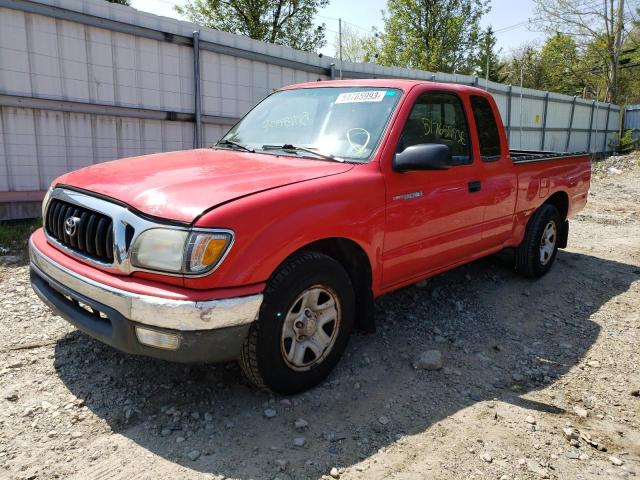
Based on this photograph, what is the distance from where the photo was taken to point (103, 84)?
6973 millimetres

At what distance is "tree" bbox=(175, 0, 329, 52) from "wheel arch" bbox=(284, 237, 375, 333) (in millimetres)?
23064

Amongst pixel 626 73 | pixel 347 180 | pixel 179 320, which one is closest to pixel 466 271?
pixel 347 180

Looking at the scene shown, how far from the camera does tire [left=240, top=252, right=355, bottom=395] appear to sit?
2.72 meters

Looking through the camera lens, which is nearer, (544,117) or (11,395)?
(11,395)

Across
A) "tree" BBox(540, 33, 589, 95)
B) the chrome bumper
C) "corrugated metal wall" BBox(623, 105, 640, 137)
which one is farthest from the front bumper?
"tree" BBox(540, 33, 589, 95)

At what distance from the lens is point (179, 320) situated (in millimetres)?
2420

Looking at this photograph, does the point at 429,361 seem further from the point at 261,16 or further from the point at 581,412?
the point at 261,16

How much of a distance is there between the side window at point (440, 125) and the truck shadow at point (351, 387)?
1382 mm

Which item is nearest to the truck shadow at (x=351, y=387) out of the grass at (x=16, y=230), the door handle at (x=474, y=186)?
the door handle at (x=474, y=186)

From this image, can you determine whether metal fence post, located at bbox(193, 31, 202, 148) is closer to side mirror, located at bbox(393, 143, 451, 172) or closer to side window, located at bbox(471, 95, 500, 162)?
side window, located at bbox(471, 95, 500, 162)

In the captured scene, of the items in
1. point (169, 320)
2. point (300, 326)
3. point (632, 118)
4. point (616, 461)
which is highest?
point (632, 118)

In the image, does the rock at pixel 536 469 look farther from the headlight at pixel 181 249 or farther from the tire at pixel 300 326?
the headlight at pixel 181 249

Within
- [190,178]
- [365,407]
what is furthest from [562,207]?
[190,178]

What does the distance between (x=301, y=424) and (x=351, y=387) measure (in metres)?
0.51
